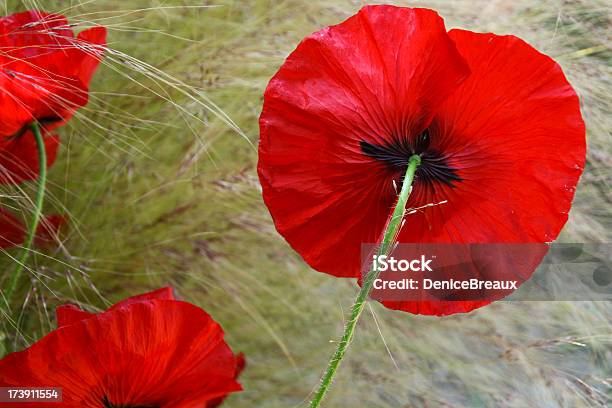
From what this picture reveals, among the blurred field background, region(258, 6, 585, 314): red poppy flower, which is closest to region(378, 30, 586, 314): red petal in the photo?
region(258, 6, 585, 314): red poppy flower

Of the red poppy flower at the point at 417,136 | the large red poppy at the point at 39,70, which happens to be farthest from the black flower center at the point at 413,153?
the large red poppy at the point at 39,70

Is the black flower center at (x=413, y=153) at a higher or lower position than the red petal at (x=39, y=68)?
lower

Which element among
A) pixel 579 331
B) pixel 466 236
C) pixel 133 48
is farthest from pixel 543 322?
pixel 133 48

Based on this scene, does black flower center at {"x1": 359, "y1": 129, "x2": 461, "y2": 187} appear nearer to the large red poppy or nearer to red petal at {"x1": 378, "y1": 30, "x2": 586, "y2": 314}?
red petal at {"x1": 378, "y1": 30, "x2": 586, "y2": 314}

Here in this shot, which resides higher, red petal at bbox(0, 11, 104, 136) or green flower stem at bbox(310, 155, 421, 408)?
red petal at bbox(0, 11, 104, 136)

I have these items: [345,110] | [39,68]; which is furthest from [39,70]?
[345,110]

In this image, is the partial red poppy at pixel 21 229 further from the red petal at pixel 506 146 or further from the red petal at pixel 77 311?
the red petal at pixel 506 146

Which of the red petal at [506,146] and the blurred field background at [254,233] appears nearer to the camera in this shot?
the red petal at [506,146]

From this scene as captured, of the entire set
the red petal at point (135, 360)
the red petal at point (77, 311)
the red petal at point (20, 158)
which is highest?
the red petal at point (20, 158)

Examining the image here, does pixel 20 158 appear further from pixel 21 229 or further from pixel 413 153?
pixel 413 153
